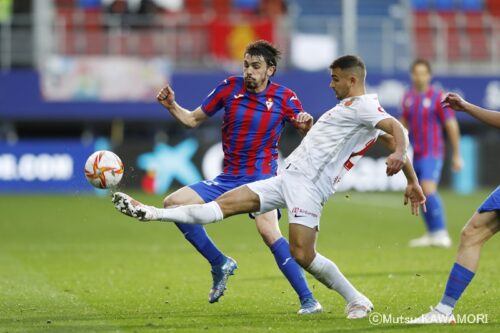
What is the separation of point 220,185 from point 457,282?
7.65 feet

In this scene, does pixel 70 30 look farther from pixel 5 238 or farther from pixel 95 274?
pixel 95 274

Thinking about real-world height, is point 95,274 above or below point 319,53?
below

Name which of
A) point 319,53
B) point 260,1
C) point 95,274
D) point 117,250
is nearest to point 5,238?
point 117,250

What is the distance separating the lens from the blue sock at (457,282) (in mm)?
7570

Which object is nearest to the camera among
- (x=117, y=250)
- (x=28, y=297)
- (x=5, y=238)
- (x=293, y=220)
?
(x=293, y=220)

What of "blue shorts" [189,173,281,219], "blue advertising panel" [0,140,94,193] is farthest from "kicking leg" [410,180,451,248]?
"blue advertising panel" [0,140,94,193]

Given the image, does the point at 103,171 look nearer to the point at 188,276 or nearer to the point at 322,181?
the point at 322,181

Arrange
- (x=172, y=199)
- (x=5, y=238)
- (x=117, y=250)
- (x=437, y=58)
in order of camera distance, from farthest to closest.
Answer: (x=437, y=58) → (x=5, y=238) → (x=117, y=250) → (x=172, y=199)

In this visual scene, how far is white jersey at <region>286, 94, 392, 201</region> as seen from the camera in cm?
801

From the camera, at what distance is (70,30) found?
24891 mm

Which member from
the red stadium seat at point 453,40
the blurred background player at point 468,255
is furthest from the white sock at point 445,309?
the red stadium seat at point 453,40

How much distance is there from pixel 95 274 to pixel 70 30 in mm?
14074

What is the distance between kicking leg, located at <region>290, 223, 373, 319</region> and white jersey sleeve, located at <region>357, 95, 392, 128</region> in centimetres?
87

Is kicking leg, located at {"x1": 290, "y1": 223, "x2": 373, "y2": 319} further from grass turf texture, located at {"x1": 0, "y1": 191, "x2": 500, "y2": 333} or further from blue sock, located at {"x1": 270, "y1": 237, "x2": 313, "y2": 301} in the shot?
blue sock, located at {"x1": 270, "y1": 237, "x2": 313, "y2": 301}
